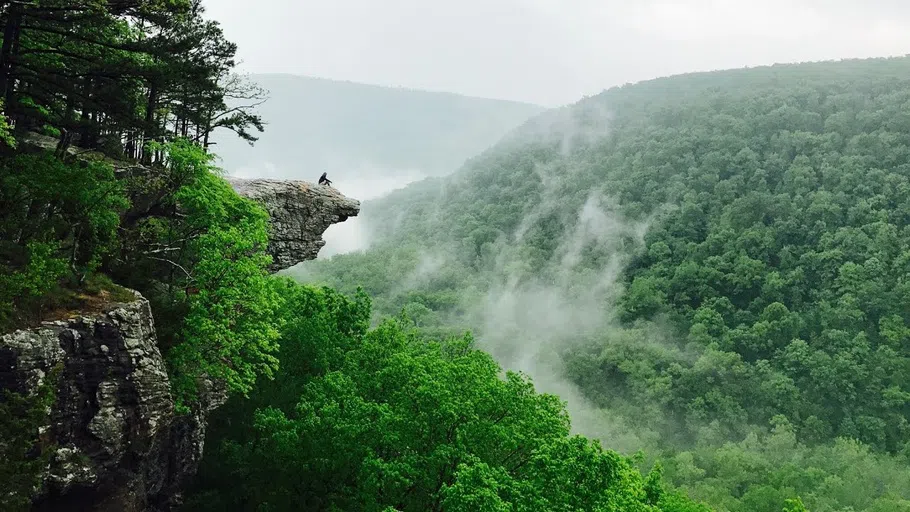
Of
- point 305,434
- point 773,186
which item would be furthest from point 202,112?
point 773,186

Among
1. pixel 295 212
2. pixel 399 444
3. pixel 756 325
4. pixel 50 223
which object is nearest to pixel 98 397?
pixel 50 223

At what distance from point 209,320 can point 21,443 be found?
28.0ft

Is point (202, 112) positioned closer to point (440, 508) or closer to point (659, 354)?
point (440, 508)

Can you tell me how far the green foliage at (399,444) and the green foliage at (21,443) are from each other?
1114cm

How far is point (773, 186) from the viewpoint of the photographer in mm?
186375

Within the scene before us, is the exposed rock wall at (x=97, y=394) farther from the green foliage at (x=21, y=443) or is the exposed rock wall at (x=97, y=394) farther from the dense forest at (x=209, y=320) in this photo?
the green foliage at (x=21, y=443)

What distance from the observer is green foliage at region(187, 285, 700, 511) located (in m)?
20.9

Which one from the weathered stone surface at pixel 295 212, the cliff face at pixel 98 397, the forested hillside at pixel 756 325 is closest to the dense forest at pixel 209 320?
the cliff face at pixel 98 397

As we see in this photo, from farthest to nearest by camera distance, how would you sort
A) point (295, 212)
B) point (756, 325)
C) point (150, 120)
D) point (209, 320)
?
1. point (756, 325)
2. point (295, 212)
3. point (150, 120)
4. point (209, 320)

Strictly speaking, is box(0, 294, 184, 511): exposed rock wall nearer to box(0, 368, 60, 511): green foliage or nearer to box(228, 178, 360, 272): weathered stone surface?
box(0, 368, 60, 511): green foliage

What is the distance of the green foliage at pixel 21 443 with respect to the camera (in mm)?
14578

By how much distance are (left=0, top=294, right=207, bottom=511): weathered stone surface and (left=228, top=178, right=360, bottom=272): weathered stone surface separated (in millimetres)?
14879

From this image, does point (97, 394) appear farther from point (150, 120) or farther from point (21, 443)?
point (150, 120)

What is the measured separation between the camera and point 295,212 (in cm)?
3669
